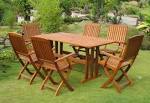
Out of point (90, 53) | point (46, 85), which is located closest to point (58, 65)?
point (46, 85)

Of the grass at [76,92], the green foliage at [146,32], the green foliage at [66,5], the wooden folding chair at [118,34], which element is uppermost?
the green foliage at [66,5]

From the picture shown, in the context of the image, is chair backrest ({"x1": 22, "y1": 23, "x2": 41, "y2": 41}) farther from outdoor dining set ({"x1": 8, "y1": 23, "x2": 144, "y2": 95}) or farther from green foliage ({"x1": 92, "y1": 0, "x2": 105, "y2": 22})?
green foliage ({"x1": 92, "y1": 0, "x2": 105, "y2": 22})

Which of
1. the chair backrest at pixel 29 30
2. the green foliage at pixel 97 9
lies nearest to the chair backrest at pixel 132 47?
the chair backrest at pixel 29 30

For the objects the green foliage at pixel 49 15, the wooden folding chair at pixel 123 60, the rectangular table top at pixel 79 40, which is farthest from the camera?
the green foliage at pixel 49 15

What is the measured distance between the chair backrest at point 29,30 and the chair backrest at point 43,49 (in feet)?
8.07

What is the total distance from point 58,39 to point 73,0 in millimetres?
11903

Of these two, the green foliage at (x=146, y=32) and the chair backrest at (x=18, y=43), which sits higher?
the chair backrest at (x=18, y=43)

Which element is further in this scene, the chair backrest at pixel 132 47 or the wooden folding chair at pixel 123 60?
the wooden folding chair at pixel 123 60

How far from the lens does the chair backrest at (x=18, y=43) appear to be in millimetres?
7877

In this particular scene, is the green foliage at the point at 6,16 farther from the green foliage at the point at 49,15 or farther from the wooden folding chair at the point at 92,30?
the wooden folding chair at the point at 92,30

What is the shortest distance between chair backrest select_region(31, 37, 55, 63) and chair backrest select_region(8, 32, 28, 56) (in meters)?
0.53

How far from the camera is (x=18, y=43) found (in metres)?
8.03

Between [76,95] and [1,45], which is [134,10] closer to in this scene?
[1,45]

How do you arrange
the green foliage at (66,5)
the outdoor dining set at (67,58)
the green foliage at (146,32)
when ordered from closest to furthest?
the outdoor dining set at (67,58)
the green foliage at (146,32)
the green foliage at (66,5)
